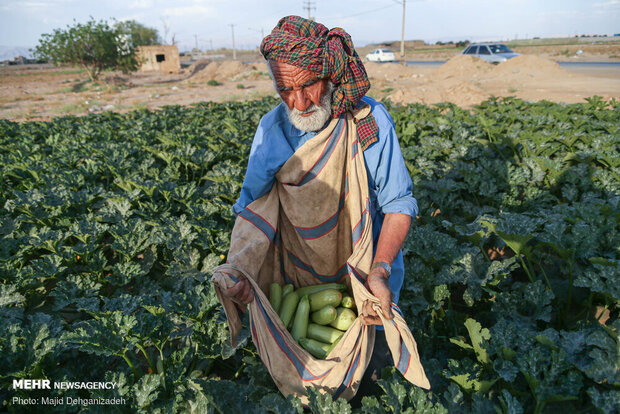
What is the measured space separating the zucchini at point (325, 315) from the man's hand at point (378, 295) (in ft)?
1.07

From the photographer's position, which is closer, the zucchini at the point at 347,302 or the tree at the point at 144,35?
the zucchini at the point at 347,302

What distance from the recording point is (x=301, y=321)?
228cm

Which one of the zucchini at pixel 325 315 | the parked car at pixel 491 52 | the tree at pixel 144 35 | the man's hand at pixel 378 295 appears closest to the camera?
the man's hand at pixel 378 295

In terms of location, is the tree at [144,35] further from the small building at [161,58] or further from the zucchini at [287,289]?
the zucchini at [287,289]

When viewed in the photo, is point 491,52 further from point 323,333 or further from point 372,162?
point 323,333

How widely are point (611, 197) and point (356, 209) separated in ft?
13.7

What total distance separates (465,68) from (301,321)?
2702cm

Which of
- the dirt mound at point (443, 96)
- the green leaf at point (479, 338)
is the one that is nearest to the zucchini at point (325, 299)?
the green leaf at point (479, 338)

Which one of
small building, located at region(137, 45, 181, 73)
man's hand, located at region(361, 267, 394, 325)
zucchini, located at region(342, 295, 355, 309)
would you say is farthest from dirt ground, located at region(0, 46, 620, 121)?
man's hand, located at region(361, 267, 394, 325)

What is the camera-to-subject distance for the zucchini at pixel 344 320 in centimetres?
225

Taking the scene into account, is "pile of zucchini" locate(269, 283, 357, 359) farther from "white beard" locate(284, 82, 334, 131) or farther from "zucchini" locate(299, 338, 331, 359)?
"white beard" locate(284, 82, 334, 131)

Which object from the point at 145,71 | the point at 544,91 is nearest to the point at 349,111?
the point at 544,91

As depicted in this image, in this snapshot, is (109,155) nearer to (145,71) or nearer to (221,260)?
(221,260)

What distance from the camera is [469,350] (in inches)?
102
